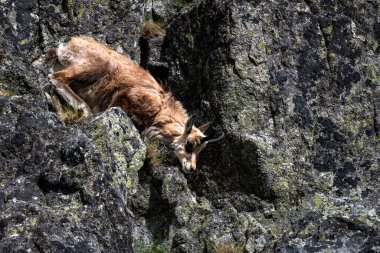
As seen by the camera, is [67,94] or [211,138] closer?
[211,138]

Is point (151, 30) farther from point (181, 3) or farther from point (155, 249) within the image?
point (155, 249)

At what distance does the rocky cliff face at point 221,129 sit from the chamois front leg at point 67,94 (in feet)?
0.76

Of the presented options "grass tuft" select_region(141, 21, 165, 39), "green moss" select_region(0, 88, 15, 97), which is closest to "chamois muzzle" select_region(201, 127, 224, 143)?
"grass tuft" select_region(141, 21, 165, 39)

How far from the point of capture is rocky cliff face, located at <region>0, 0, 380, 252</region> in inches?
409


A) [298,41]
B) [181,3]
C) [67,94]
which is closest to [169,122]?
[67,94]

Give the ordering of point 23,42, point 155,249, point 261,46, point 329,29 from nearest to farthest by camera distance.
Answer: point 155,249 → point 23,42 → point 261,46 → point 329,29

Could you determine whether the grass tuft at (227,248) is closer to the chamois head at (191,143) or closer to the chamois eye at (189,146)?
the chamois head at (191,143)

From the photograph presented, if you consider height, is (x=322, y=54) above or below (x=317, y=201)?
above

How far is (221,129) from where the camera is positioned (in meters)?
14.4

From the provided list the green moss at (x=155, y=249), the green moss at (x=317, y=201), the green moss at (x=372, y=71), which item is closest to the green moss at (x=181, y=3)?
the green moss at (x=372, y=71)

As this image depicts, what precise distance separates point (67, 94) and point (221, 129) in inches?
112

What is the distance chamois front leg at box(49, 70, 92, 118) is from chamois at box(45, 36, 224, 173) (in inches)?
1.0

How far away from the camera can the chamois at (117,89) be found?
578 inches

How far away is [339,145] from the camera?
48.1ft
